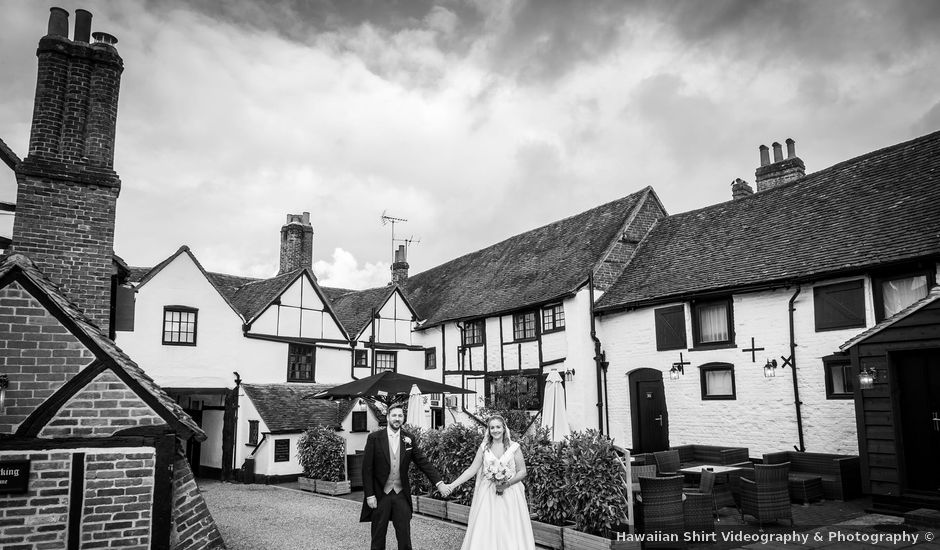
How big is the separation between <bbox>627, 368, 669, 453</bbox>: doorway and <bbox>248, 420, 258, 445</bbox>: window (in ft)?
37.9

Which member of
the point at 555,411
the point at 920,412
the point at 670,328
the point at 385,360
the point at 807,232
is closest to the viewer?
the point at 920,412

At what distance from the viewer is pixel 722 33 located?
46.3ft

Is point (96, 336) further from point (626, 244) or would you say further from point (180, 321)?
point (626, 244)

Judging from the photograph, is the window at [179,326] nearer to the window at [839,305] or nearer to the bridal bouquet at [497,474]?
the bridal bouquet at [497,474]

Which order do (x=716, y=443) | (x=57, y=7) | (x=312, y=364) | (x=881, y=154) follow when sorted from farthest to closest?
(x=312, y=364) < (x=881, y=154) < (x=716, y=443) < (x=57, y=7)

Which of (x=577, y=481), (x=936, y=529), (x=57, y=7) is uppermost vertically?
(x=57, y=7)

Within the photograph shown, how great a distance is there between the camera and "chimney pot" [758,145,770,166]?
22.0 meters

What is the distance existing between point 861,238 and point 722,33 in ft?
19.2

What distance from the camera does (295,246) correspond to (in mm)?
25188

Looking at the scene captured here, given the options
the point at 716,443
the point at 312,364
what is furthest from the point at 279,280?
the point at 716,443

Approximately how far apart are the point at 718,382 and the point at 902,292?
4820mm

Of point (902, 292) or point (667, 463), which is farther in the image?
point (902, 292)

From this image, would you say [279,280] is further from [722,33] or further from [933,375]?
[933,375]

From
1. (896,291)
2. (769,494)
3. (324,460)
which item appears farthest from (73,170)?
(896,291)
